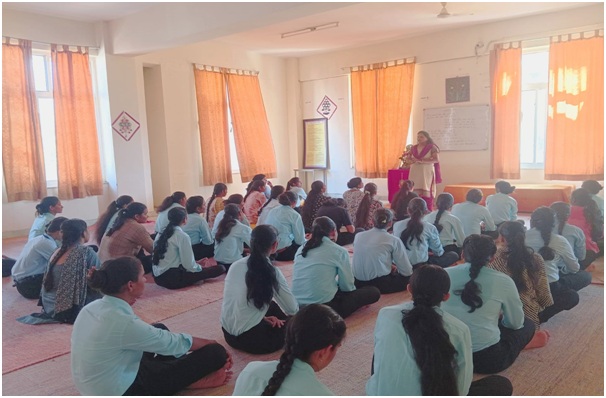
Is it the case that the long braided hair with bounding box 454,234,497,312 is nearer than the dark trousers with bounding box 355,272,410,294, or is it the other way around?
the long braided hair with bounding box 454,234,497,312

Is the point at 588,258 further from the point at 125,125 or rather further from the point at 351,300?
the point at 125,125

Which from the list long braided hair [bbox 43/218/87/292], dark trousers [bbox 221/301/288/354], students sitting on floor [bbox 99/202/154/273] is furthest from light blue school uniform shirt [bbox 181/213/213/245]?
dark trousers [bbox 221/301/288/354]

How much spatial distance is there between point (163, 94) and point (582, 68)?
20.4 feet

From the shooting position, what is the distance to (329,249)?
116 inches

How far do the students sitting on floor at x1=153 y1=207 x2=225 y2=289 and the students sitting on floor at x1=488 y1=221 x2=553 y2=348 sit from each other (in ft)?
7.48

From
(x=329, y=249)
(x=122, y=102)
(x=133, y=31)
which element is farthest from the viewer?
(x=122, y=102)

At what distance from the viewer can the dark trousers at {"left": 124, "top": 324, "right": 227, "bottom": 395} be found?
2.14 meters

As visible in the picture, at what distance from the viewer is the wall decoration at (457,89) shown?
773 cm

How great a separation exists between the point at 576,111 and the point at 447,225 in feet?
12.6

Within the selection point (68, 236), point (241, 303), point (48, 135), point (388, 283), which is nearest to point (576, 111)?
point (388, 283)

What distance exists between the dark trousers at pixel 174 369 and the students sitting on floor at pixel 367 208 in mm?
3241

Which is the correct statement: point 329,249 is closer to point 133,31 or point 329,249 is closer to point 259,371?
point 259,371

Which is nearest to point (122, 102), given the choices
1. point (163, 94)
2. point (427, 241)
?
point (163, 94)

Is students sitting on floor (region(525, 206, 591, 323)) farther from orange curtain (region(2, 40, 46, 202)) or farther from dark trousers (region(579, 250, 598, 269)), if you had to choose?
orange curtain (region(2, 40, 46, 202))
